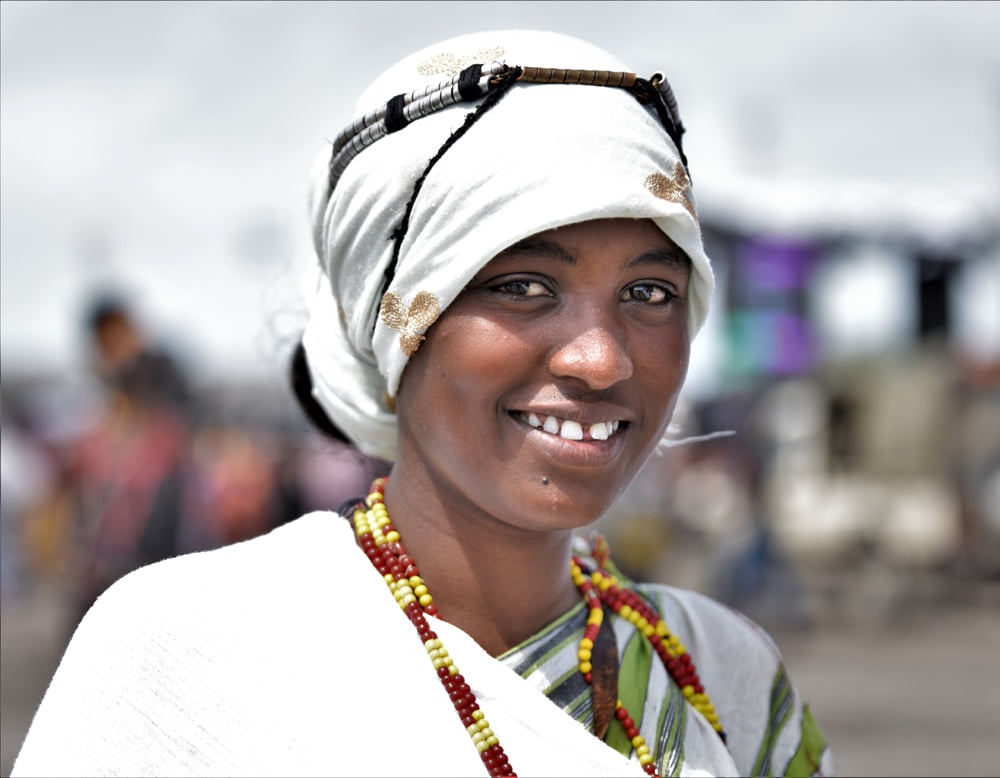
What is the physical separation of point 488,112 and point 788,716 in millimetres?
1198

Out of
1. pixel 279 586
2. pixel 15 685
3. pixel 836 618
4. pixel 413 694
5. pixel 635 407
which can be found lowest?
pixel 836 618

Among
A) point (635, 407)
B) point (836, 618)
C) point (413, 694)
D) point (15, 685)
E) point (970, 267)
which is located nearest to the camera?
point (413, 694)

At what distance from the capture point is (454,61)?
2066mm

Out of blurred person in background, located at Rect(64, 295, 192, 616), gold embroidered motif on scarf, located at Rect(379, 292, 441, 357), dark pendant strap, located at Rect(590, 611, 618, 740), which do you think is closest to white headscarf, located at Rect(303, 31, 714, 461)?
gold embroidered motif on scarf, located at Rect(379, 292, 441, 357)

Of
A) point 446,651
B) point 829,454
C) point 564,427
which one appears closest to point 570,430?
point 564,427

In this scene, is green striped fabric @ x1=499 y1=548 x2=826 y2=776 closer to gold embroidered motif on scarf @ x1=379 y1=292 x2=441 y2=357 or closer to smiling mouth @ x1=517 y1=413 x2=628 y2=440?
smiling mouth @ x1=517 y1=413 x2=628 y2=440

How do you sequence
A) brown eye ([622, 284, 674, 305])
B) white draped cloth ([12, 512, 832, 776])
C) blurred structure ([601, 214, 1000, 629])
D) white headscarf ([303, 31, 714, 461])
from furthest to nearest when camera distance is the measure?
1. blurred structure ([601, 214, 1000, 629])
2. brown eye ([622, 284, 674, 305])
3. white headscarf ([303, 31, 714, 461])
4. white draped cloth ([12, 512, 832, 776])

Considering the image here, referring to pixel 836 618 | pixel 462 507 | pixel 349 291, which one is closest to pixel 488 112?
pixel 349 291

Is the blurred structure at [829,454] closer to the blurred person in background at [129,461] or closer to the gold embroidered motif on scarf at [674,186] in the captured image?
the blurred person in background at [129,461]

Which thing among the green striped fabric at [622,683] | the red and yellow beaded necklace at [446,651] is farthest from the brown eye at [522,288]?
the green striped fabric at [622,683]

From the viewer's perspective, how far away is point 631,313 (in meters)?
2.02

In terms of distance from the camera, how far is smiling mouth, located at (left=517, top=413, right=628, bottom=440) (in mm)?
1958

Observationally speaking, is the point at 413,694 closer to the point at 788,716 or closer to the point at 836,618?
the point at 788,716

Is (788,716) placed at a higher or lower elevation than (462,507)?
lower
